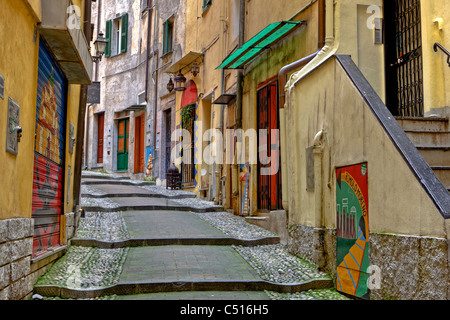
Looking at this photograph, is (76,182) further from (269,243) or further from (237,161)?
(237,161)

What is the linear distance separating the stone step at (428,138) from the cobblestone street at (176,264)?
2.13m

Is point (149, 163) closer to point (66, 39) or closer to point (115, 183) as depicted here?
point (115, 183)

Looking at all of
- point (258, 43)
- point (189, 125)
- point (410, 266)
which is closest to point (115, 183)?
point (189, 125)

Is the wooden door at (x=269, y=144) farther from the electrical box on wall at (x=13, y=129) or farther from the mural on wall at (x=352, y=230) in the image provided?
the electrical box on wall at (x=13, y=129)

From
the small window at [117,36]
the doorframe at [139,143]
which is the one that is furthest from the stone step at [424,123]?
the small window at [117,36]

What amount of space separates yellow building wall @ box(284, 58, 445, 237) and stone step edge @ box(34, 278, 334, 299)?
0.90 metres

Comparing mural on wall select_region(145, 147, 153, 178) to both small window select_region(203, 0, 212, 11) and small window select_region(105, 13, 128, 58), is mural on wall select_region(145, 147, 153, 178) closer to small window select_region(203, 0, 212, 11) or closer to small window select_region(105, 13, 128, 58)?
small window select_region(105, 13, 128, 58)

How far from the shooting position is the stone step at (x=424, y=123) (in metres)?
6.98

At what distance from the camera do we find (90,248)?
7965 millimetres

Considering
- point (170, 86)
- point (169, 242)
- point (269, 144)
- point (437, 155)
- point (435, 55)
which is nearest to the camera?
point (437, 155)

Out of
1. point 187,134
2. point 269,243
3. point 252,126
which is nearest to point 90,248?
point 269,243

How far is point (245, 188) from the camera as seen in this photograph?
1149cm

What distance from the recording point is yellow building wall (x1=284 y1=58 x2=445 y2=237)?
178 inches

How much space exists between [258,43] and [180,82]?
7.26m
